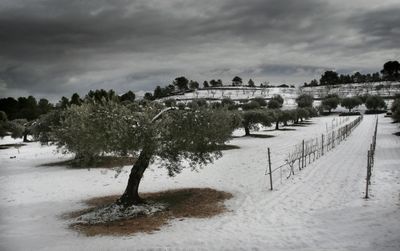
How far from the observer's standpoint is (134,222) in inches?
765

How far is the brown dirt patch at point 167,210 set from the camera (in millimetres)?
18406

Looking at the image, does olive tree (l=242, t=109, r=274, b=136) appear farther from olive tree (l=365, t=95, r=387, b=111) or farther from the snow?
olive tree (l=365, t=95, r=387, b=111)

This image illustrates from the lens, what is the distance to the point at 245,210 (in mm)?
21000

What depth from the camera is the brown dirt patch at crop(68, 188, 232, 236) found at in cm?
1841

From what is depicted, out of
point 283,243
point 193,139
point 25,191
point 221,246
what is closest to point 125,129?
point 193,139

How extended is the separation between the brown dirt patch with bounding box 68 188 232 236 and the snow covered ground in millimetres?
731

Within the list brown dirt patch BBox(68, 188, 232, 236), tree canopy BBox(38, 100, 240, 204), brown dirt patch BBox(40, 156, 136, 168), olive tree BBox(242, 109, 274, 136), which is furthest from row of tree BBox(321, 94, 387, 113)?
tree canopy BBox(38, 100, 240, 204)

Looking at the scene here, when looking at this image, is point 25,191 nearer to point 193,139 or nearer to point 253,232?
point 193,139

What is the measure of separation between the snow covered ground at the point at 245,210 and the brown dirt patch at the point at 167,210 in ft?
2.40

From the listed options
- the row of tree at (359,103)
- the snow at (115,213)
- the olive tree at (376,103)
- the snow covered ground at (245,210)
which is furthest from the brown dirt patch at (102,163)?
the olive tree at (376,103)

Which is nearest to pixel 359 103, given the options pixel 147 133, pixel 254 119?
pixel 254 119

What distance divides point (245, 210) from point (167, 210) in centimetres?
441

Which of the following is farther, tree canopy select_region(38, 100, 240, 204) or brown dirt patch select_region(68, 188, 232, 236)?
tree canopy select_region(38, 100, 240, 204)

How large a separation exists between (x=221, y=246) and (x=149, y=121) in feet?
26.4
